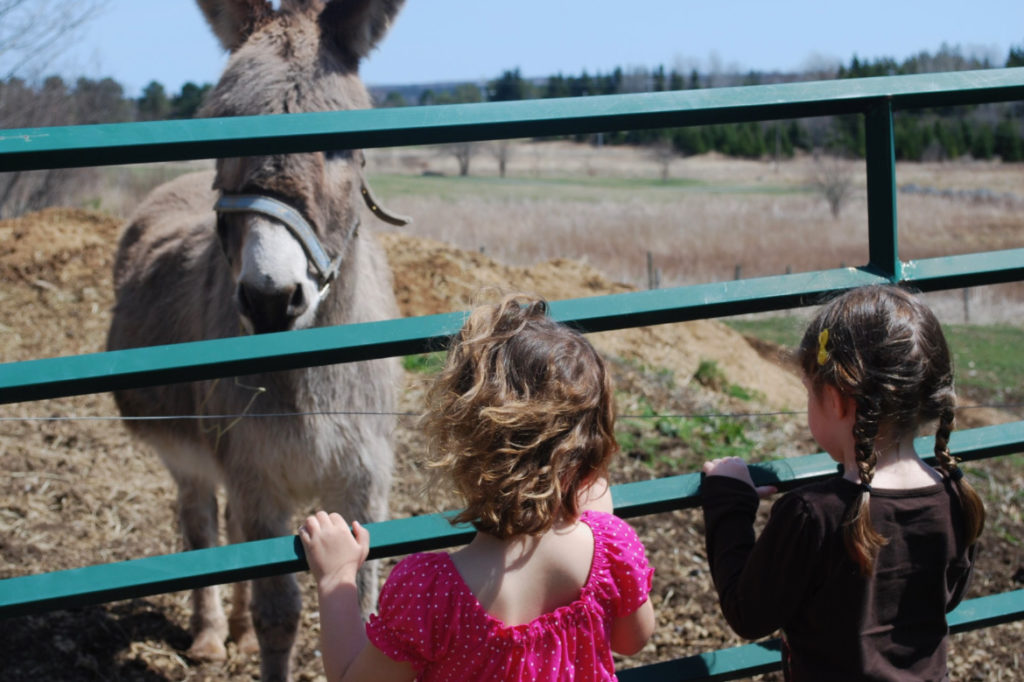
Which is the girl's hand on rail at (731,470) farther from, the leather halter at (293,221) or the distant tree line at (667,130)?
the distant tree line at (667,130)

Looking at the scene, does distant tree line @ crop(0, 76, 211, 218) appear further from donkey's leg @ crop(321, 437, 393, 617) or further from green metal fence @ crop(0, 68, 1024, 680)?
green metal fence @ crop(0, 68, 1024, 680)

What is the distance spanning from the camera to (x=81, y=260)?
957 centimetres

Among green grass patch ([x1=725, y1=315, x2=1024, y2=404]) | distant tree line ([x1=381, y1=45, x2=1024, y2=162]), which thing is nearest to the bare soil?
green grass patch ([x1=725, y1=315, x2=1024, y2=404])

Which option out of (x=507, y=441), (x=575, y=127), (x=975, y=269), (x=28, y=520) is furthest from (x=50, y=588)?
(x=28, y=520)

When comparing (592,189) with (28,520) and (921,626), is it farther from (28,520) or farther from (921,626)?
(921,626)

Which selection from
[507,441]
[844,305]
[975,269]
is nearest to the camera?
[507,441]

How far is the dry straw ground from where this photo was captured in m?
4.01

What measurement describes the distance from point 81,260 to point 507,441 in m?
9.35

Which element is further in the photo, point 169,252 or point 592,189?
point 592,189

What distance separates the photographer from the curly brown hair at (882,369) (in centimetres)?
160

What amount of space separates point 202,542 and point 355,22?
8.77ft

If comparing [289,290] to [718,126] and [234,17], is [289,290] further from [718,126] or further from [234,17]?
[718,126]

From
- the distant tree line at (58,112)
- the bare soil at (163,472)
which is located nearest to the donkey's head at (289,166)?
the bare soil at (163,472)

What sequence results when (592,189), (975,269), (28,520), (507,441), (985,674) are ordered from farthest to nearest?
(592,189), (28,520), (985,674), (975,269), (507,441)
